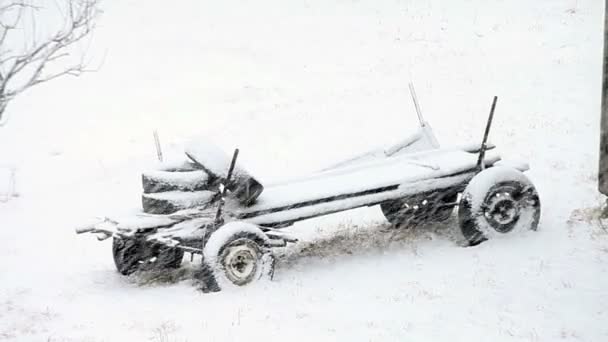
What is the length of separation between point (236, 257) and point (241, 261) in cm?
10

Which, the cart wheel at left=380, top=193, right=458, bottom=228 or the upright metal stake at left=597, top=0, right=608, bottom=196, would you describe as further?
the cart wheel at left=380, top=193, right=458, bottom=228

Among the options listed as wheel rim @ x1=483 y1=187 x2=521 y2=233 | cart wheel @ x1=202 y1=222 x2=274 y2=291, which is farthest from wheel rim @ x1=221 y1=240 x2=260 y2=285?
wheel rim @ x1=483 y1=187 x2=521 y2=233

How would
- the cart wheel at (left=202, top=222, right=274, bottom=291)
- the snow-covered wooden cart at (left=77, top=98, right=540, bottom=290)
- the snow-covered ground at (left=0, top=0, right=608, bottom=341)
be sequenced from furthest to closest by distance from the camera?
the snow-covered wooden cart at (left=77, top=98, right=540, bottom=290), the cart wheel at (left=202, top=222, right=274, bottom=291), the snow-covered ground at (left=0, top=0, right=608, bottom=341)

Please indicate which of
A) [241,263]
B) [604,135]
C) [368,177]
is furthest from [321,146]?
[604,135]

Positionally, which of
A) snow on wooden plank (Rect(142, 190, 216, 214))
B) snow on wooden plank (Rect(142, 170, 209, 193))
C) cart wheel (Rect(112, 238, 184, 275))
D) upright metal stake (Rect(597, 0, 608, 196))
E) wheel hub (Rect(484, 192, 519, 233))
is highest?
upright metal stake (Rect(597, 0, 608, 196))

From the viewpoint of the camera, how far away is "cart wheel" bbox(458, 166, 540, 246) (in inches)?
328

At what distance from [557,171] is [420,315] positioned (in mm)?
5584

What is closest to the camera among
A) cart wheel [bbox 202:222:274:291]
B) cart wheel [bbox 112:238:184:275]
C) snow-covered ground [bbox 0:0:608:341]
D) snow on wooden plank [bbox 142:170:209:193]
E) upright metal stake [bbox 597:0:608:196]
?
snow-covered ground [bbox 0:0:608:341]

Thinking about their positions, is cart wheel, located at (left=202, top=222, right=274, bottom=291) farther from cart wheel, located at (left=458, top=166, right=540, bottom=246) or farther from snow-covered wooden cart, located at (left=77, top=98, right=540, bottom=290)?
cart wheel, located at (left=458, top=166, right=540, bottom=246)

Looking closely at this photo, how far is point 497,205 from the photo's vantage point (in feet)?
27.7

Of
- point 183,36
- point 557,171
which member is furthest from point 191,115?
point 557,171

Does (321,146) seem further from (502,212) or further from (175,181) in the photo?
(175,181)

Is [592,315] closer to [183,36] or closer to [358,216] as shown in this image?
[358,216]

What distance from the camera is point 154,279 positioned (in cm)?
812
